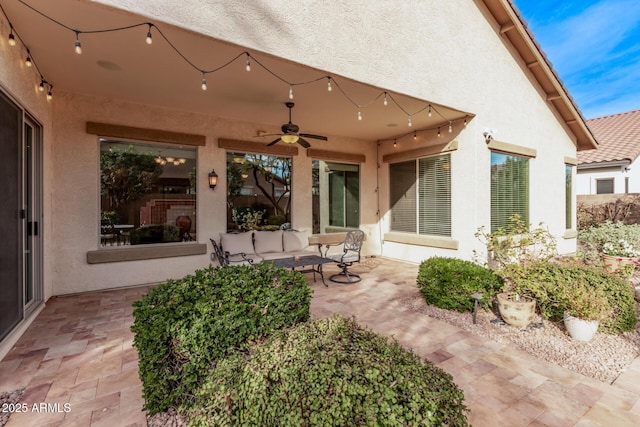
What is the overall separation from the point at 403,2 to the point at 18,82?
5.34 metres

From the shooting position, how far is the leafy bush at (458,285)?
404cm

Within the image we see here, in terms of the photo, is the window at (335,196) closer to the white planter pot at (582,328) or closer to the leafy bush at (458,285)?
the leafy bush at (458,285)

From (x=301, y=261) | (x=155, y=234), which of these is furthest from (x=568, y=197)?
(x=155, y=234)

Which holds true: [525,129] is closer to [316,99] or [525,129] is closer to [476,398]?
[316,99]

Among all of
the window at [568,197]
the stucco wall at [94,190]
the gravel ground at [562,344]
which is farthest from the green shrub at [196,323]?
the window at [568,197]

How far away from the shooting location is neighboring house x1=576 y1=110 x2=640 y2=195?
1047 centimetres

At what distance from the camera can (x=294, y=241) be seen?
6578mm

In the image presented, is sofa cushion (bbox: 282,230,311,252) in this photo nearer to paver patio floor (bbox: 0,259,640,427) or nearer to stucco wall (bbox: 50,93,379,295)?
stucco wall (bbox: 50,93,379,295)

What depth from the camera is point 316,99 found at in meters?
5.29

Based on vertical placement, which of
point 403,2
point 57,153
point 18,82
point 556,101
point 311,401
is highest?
point 403,2

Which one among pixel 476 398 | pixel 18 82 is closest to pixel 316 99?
pixel 18 82

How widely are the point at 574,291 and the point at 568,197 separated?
7038 mm

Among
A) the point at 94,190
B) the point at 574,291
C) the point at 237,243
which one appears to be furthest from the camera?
the point at 237,243

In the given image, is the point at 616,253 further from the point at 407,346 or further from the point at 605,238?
the point at 407,346
